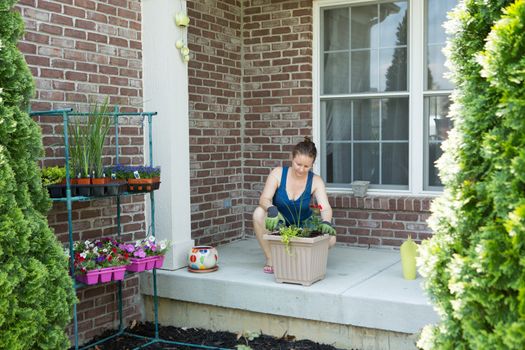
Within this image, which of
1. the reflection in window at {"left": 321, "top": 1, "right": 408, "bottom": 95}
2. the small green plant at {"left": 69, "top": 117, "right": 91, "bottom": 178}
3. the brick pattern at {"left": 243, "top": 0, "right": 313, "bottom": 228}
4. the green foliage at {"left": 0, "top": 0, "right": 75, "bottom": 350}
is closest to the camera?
the green foliage at {"left": 0, "top": 0, "right": 75, "bottom": 350}

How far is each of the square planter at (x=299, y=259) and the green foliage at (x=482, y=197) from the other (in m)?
1.48

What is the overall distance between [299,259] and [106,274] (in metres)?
1.22

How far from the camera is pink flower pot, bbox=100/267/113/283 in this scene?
364 centimetres

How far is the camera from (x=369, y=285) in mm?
4004

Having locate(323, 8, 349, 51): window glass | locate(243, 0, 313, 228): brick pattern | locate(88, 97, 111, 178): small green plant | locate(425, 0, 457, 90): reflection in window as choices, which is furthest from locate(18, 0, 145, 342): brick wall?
locate(425, 0, 457, 90): reflection in window

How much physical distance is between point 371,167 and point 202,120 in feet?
5.20

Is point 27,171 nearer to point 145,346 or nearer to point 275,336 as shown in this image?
point 145,346

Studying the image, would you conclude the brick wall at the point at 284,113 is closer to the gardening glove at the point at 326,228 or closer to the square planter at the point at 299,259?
the gardening glove at the point at 326,228

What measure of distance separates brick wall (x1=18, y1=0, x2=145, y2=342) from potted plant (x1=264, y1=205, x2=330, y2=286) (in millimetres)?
1181

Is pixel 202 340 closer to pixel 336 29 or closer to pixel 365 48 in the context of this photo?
pixel 365 48

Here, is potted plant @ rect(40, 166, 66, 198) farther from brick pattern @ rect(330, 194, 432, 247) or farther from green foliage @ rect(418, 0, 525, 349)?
brick pattern @ rect(330, 194, 432, 247)

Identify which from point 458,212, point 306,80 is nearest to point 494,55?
point 458,212

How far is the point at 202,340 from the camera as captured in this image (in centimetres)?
418

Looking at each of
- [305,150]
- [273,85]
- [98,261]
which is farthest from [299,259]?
[273,85]
